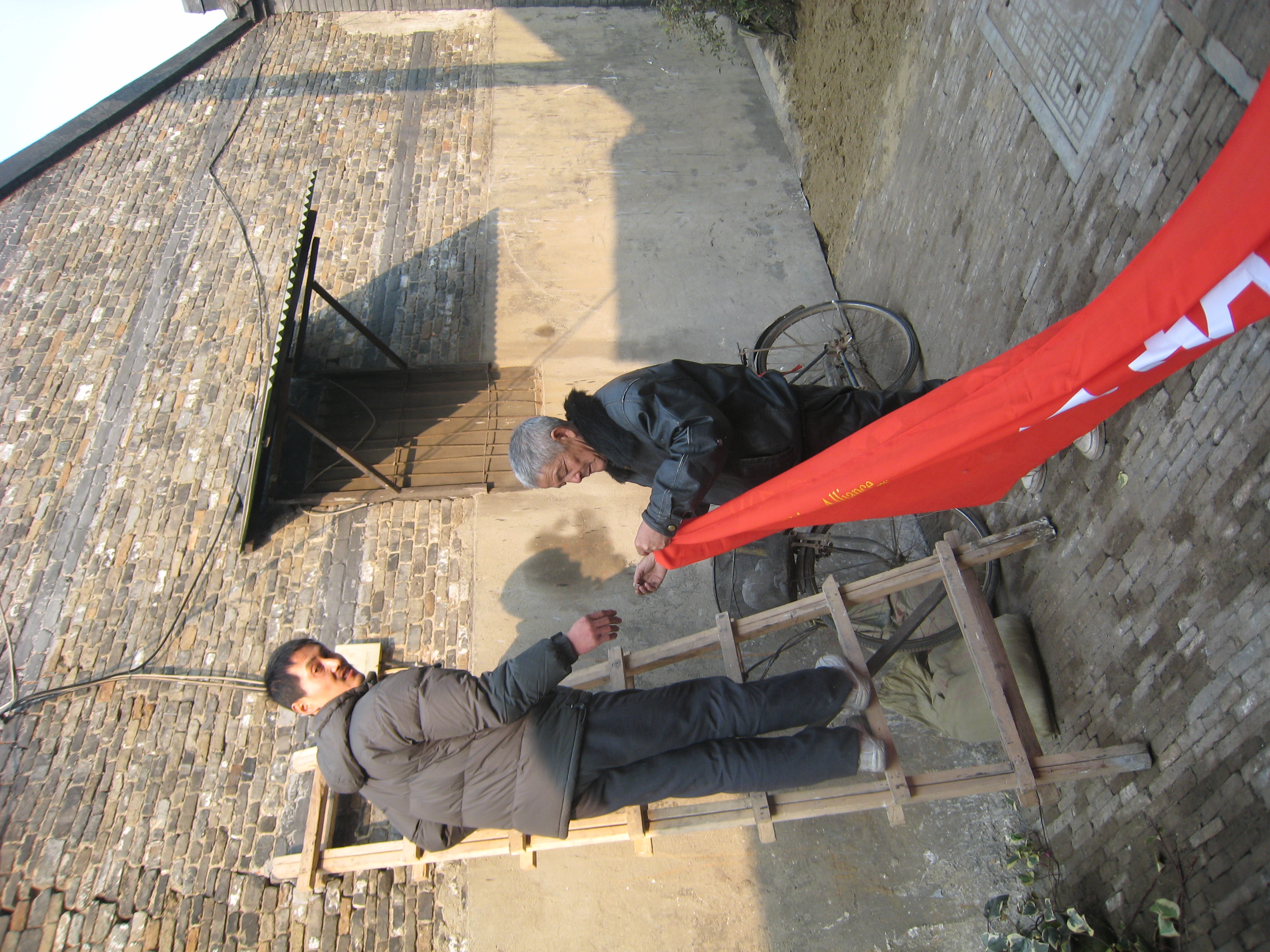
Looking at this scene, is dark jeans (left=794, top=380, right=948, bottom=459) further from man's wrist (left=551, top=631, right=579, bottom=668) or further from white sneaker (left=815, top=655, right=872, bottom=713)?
man's wrist (left=551, top=631, right=579, bottom=668)

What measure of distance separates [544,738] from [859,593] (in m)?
1.91

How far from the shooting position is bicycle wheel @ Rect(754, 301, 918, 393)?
622 cm

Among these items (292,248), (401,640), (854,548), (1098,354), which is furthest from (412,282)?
(1098,354)

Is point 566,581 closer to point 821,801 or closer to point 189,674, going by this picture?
point 821,801

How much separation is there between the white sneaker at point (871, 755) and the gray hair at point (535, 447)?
2.07 m

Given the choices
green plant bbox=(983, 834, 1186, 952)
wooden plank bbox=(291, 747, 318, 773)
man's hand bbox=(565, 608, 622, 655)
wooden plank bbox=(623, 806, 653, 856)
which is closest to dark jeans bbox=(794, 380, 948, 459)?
man's hand bbox=(565, 608, 622, 655)

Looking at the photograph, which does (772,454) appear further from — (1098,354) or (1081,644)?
(1081,644)

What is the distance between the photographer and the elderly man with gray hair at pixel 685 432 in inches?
133

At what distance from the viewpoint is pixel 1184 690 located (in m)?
3.18

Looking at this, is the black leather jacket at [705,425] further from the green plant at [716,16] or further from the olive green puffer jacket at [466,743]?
the green plant at [716,16]

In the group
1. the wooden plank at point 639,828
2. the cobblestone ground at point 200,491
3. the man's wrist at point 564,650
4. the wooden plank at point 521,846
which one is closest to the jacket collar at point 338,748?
the wooden plank at point 521,846

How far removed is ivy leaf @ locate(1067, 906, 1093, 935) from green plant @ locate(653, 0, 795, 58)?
945 cm

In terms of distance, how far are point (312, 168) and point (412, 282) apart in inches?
114

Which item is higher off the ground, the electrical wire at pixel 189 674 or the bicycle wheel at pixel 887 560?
the bicycle wheel at pixel 887 560
